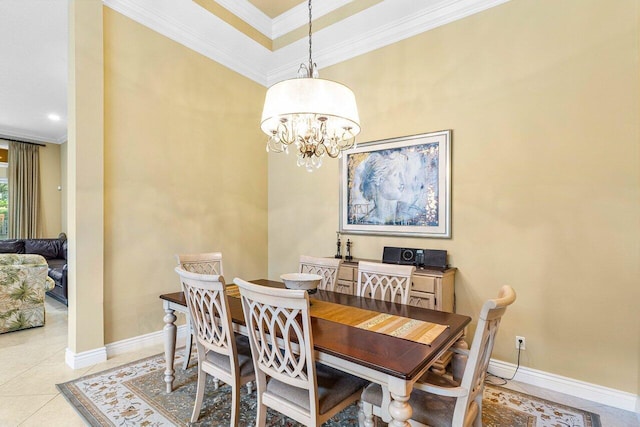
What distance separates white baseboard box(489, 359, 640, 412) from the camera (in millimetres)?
2230

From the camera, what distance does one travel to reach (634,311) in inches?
87.4

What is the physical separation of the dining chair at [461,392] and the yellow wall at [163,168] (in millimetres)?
2622

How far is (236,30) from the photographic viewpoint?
3.69 metres

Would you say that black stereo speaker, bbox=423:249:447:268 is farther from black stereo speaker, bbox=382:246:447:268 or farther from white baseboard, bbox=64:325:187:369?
white baseboard, bbox=64:325:187:369

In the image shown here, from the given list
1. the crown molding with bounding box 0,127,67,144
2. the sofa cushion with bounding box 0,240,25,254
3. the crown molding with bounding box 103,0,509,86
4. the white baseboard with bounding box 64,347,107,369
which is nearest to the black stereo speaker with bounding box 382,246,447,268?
the crown molding with bounding box 103,0,509,86

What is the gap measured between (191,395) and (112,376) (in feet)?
2.65

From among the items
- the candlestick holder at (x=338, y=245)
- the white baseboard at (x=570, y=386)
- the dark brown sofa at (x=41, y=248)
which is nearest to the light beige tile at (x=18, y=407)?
the candlestick holder at (x=338, y=245)

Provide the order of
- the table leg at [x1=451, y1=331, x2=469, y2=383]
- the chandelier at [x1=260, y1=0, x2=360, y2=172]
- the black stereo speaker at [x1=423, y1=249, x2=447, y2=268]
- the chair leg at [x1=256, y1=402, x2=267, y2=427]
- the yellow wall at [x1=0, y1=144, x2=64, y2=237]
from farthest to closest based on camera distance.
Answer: the yellow wall at [x1=0, y1=144, x2=64, y2=237], the black stereo speaker at [x1=423, y1=249, x2=447, y2=268], the chandelier at [x1=260, y1=0, x2=360, y2=172], the table leg at [x1=451, y1=331, x2=469, y2=383], the chair leg at [x1=256, y1=402, x2=267, y2=427]

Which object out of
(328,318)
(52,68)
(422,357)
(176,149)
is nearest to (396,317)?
(328,318)

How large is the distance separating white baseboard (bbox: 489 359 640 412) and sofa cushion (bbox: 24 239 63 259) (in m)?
7.75

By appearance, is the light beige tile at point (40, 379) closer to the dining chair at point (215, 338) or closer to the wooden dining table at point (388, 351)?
the dining chair at point (215, 338)

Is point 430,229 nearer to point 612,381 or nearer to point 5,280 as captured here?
point 612,381

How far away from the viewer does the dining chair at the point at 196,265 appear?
8.75 ft

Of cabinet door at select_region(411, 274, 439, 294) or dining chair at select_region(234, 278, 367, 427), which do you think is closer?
dining chair at select_region(234, 278, 367, 427)
